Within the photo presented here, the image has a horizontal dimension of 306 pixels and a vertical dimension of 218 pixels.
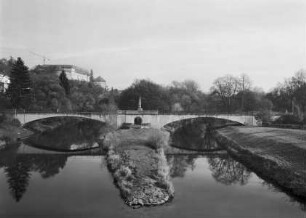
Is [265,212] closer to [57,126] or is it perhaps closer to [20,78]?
[20,78]

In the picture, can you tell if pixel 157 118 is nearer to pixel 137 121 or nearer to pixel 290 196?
pixel 137 121

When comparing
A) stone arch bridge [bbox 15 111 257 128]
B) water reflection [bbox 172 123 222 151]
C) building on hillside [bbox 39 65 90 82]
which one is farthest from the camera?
building on hillside [bbox 39 65 90 82]

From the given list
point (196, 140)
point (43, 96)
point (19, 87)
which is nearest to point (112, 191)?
point (196, 140)

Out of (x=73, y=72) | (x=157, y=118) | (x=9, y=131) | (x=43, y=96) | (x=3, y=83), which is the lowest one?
(x=9, y=131)

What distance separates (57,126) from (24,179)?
49.8m

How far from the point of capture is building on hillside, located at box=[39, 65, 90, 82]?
136413 millimetres

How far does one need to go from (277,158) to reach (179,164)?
29.8 ft

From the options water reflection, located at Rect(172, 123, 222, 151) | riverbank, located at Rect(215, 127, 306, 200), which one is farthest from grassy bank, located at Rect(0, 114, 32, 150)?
riverbank, located at Rect(215, 127, 306, 200)

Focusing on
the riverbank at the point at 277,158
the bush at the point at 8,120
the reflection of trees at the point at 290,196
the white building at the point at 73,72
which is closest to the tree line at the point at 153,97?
the bush at the point at 8,120

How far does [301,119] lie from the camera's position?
5884 centimetres

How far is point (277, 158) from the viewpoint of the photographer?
3022cm

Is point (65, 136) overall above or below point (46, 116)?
below

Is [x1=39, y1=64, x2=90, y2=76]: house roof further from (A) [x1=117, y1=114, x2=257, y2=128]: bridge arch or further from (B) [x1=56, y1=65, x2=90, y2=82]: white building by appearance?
(A) [x1=117, y1=114, x2=257, y2=128]: bridge arch

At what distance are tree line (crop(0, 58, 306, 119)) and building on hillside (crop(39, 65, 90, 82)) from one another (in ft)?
96.0
